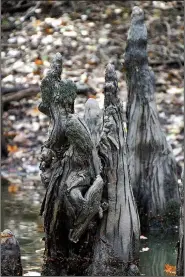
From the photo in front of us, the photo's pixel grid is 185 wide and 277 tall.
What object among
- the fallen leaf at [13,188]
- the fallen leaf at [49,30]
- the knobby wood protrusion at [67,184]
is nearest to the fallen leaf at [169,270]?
the knobby wood protrusion at [67,184]

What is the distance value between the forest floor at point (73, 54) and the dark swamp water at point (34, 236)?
171 cm

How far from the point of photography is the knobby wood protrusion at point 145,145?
10180 mm

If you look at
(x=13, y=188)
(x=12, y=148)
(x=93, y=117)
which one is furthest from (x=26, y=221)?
(x=12, y=148)

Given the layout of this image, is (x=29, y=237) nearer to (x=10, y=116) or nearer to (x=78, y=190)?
(x=78, y=190)

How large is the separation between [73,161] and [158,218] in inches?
118

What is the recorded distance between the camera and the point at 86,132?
24.4 feet

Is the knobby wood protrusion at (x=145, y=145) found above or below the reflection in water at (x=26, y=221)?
above

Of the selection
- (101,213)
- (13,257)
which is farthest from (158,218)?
(13,257)

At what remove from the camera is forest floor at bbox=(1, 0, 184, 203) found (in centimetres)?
1551

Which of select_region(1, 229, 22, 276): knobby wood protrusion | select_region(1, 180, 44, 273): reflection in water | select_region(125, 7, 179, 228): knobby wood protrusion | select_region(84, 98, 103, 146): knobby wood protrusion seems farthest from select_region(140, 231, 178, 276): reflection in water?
select_region(1, 229, 22, 276): knobby wood protrusion

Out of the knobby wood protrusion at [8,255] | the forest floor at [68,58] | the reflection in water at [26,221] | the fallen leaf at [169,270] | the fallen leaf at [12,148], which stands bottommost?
the fallen leaf at [12,148]

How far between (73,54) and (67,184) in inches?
455

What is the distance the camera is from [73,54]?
61.8 feet

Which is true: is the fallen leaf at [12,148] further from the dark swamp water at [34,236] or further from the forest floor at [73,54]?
the dark swamp water at [34,236]
